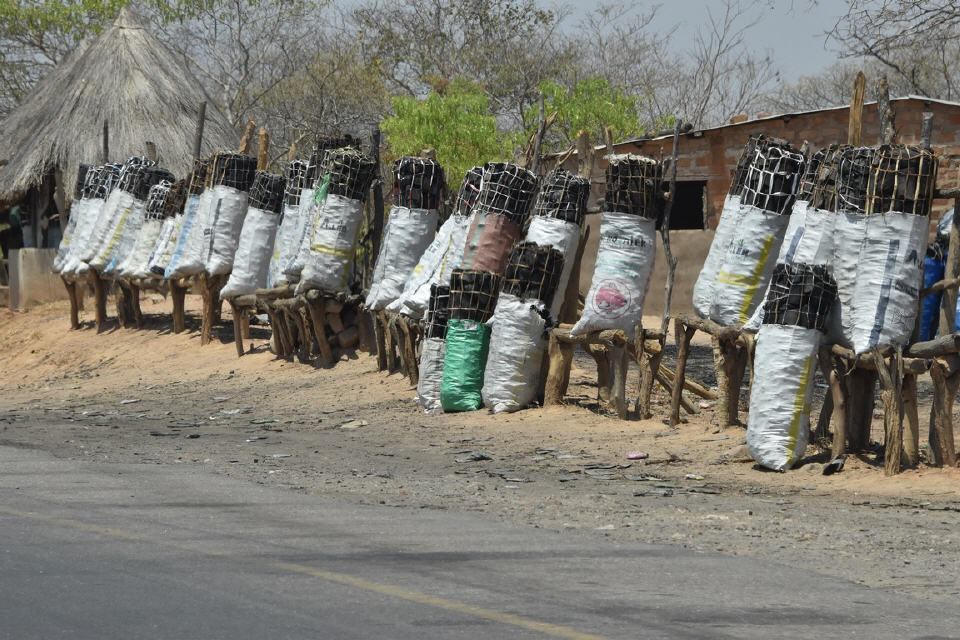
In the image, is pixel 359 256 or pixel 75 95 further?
pixel 75 95

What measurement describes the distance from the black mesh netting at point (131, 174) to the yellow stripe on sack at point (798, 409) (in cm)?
1478

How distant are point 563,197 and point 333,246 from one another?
4.33 m

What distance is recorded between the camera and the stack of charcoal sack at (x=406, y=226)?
15.8 meters

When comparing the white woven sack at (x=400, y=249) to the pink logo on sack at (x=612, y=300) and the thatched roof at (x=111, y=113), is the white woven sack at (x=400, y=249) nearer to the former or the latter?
the pink logo on sack at (x=612, y=300)

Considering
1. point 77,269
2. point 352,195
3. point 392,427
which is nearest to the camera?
point 392,427

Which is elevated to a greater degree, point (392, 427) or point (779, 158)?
point (779, 158)

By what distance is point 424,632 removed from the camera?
5.33 metres

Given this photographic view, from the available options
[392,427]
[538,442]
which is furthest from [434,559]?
[392,427]

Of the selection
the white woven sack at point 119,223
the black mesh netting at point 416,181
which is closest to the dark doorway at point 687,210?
the black mesh netting at point 416,181

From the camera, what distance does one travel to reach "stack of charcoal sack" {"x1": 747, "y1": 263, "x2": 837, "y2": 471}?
1015 centimetres

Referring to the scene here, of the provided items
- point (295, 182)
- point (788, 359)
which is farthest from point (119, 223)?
point (788, 359)

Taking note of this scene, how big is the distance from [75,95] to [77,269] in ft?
20.8

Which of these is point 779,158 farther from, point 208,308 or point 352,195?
point 208,308

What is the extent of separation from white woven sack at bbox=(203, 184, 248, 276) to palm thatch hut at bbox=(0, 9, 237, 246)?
7490 millimetres
